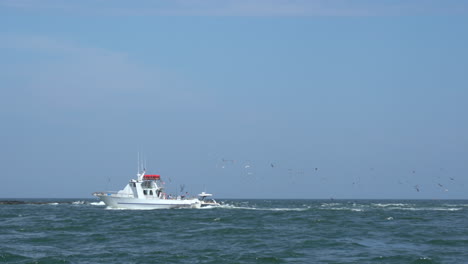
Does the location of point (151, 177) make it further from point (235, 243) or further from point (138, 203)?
point (235, 243)

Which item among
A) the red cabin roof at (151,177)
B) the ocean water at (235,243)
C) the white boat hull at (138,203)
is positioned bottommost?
the ocean water at (235,243)

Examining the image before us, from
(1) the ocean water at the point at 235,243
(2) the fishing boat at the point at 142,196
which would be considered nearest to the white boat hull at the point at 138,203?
(2) the fishing boat at the point at 142,196

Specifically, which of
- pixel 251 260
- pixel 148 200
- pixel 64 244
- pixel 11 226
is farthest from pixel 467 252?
pixel 148 200

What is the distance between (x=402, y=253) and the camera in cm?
3712

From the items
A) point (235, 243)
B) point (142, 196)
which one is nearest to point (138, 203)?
point (142, 196)

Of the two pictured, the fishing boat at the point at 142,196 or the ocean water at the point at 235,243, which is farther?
the fishing boat at the point at 142,196

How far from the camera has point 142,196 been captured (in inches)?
3686

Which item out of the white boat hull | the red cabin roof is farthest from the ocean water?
the red cabin roof

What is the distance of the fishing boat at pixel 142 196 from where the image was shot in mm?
92625

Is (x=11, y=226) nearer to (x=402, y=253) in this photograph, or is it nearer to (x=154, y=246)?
(x=154, y=246)

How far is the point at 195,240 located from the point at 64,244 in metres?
9.34

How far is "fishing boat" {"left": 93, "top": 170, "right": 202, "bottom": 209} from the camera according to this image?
9262 centimetres

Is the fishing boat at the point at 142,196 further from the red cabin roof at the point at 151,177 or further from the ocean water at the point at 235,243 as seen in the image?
the ocean water at the point at 235,243

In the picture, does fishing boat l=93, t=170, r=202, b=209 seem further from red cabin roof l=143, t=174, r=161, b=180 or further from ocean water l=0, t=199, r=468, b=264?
ocean water l=0, t=199, r=468, b=264
